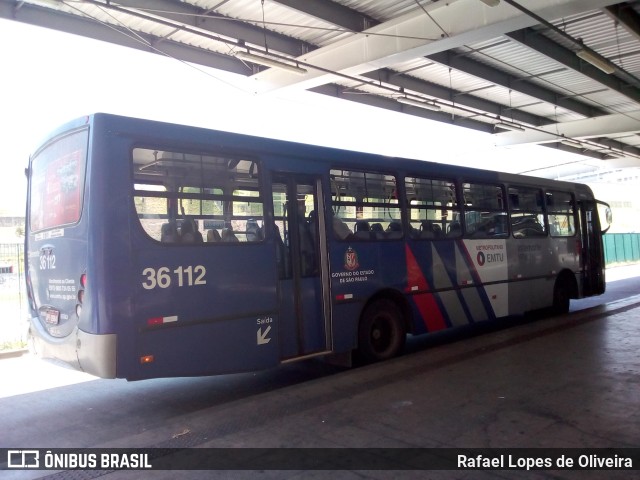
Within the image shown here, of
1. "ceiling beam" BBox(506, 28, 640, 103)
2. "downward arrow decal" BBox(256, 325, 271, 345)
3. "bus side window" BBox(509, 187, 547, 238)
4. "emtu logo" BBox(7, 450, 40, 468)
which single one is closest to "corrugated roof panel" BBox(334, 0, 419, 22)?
"ceiling beam" BBox(506, 28, 640, 103)

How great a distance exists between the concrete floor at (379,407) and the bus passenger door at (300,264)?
1.99ft

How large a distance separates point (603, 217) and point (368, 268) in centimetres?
1056

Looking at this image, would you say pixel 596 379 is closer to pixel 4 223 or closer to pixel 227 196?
pixel 227 196

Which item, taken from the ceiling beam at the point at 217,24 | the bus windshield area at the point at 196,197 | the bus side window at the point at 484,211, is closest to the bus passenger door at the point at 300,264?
the bus windshield area at the point at 196,197

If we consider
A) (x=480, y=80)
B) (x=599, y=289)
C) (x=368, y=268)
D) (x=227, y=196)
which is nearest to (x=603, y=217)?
(x=599, y=289)

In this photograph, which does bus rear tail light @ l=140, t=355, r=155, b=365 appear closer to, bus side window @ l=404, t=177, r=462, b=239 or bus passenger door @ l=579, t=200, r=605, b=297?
bus side window @ l=404, t=177, r=462, b=239

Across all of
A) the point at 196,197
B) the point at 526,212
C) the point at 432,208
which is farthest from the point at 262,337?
the point at 526,212

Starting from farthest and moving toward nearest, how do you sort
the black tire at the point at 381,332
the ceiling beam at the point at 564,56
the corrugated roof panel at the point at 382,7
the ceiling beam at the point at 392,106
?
Result: the ceiling beam at the point at 392,106 < the ceiling beam at the point at 564,56 < the corrugated roof panel at the point at 382,7 < the black tire at the point at 381,332

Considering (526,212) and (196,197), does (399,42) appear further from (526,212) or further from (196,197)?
(196,197)

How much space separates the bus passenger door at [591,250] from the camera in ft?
Answer: 41.8

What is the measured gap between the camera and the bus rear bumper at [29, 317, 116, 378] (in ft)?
16.4

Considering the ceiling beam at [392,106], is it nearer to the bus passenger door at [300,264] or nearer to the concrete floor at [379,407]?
the bus passenger door at [300,264]

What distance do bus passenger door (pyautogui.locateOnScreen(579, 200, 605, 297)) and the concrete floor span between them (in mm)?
4702

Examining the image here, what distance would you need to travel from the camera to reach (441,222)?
8.94 m
